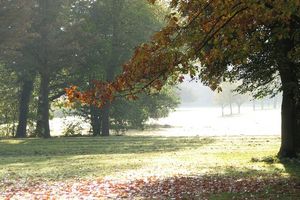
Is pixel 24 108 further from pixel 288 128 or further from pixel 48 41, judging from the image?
pixel 288 128

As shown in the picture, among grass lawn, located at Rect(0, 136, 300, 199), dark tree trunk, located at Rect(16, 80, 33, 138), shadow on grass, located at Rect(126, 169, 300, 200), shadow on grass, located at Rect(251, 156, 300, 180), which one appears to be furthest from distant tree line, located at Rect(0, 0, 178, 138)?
shadow on grass, located at Rect(126, 169, 300, 200)

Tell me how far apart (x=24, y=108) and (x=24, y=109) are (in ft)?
0.31

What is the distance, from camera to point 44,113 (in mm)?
40375

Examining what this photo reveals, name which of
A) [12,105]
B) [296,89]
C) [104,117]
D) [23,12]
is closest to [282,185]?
[296,89]

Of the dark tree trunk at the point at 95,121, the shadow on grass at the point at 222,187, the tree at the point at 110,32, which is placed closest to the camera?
the shadow on grass at the point at 222,187

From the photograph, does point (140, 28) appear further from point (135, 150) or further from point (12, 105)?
point (135, 150)

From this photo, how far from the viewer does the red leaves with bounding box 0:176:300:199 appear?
1178 cm

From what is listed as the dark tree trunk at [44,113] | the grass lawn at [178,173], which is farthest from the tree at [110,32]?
the grass lawn at [178,173]

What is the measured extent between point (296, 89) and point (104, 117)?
28013mm

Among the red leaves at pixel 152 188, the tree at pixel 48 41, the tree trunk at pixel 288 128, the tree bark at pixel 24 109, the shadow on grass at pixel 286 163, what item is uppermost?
the tree at pixel 48 41

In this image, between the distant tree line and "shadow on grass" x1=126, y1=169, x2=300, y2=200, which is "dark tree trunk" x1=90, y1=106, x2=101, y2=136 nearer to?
the distant tree line

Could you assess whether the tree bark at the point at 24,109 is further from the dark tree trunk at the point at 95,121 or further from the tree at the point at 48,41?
the dark tree trunk at the point at 95,121

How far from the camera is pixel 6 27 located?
33250 mm

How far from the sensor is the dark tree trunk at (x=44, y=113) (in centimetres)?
3972
